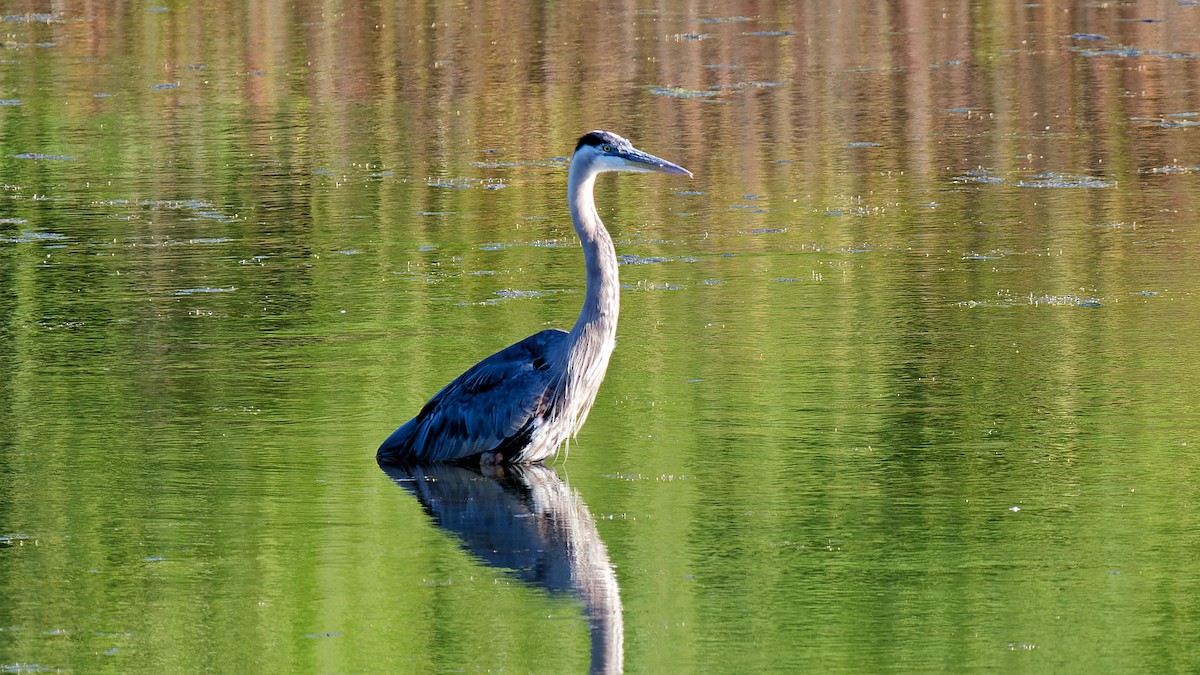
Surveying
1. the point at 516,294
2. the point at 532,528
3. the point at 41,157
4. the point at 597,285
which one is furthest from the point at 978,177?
the point at 532,528

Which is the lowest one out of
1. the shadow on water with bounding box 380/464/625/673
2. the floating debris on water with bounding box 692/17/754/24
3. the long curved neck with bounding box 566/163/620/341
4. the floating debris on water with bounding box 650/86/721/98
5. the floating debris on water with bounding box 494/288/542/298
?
the shadow on water with bounding box 380/464/625/673

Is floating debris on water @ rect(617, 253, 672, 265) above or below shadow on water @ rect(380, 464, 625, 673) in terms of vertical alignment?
above

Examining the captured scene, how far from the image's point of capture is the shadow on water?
6.33 m

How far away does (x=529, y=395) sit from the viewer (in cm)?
808

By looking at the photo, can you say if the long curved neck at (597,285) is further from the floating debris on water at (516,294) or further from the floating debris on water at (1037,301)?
the floating debris on water at (1037,301)

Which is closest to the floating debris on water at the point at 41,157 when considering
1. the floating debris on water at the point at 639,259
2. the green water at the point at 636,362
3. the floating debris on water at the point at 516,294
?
the green water at the point at 636,362

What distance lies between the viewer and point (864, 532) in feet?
22.9

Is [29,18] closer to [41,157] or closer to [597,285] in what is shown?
[41,157]

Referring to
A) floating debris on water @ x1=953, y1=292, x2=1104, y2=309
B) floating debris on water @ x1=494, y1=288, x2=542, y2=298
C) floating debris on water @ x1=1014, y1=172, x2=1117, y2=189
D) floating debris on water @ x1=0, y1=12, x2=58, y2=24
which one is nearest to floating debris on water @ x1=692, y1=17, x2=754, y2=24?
floating debris on water @ x1=0, y1=12, x2=58, y2=24

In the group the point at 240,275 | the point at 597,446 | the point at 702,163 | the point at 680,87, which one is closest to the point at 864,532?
the point at 597,446

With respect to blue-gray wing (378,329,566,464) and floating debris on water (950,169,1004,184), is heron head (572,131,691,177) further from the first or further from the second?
floating debris on water (950,169,1004,184)

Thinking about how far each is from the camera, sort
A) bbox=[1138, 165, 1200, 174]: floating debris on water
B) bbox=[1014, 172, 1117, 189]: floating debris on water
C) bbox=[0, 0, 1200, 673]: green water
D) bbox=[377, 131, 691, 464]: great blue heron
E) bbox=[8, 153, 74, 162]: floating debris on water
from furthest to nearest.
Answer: bbox=[8, 153, 74, 162]: floating debris on water
bbox=[1138, 165, 1200, 174]: floating debris on water
bbox=[1014, 172, 1117, 189]: floating debris on water
bbox=[377, 131, 691, 464]: great blue heron
bbox=[0, 0, 1200, 673]: green water

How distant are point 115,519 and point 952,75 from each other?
12890 mm

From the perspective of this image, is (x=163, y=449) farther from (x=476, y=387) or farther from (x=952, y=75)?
(x=952, y=75)
